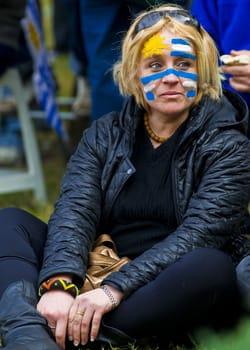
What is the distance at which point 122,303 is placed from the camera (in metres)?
2.96

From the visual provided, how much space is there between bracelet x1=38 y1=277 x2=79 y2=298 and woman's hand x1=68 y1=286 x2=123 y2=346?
0.06 metres

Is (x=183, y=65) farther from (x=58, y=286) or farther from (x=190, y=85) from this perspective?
(x=58, y=286)

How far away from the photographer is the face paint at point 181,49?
3.24m

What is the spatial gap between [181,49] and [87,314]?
100 cm

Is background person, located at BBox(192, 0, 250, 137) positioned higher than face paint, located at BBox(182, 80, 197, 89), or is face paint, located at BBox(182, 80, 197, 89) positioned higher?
background person, located at BBox(192, 0, 250, 137)

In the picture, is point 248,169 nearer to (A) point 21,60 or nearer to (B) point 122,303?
(B) point 122,303

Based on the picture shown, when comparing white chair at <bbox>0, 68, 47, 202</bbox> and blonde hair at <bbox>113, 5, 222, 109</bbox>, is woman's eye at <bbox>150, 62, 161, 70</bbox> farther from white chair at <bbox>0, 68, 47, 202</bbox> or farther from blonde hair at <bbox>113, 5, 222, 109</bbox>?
white chair at <bbox>0, 68, 47, 202</bbox>

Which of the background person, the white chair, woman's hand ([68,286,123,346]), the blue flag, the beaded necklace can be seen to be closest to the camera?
woman's hand ([68,286,123,346])

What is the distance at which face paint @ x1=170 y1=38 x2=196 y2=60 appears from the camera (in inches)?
127

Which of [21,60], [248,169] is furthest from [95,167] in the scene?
[21,60]

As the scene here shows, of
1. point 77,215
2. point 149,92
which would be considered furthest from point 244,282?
point 149,92

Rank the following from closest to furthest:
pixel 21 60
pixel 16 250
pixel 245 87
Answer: pixel 16 250, pixel 245 87, pixel 21 60

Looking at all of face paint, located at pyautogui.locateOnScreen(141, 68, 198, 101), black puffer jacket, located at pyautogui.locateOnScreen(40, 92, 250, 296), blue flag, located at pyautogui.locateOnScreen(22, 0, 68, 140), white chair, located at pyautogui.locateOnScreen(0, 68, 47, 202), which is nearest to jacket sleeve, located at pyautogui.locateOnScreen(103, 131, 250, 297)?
black puffer jacket, located at pyautogui.locateOnScreen(40, 92, 250, 296)

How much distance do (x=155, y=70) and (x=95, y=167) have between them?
41cm
